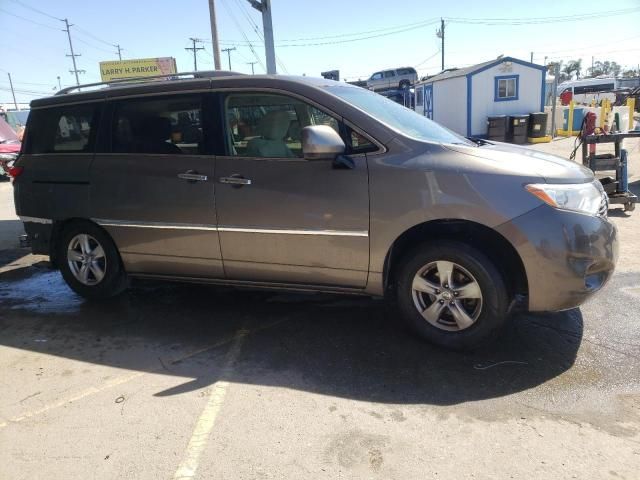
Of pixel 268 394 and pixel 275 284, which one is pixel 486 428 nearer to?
pixel 268 394

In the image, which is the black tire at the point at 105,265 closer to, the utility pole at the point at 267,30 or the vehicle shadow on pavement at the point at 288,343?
the vehicle shadow on pavement at the point at 288,343

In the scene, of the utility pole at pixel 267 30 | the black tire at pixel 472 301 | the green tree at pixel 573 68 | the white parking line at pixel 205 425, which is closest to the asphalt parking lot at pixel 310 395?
the white parking line at pixel 205 425

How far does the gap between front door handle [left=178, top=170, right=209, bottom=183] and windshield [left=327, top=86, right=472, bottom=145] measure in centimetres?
117

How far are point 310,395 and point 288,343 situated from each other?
75 cm

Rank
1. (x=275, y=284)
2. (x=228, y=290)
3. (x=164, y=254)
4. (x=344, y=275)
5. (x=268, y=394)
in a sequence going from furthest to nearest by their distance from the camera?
(x=228, y=290), (x=164, y=254), (x=275, y=284), (x=344, y=275), (x=268, y=394)

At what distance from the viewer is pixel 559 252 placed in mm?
3188

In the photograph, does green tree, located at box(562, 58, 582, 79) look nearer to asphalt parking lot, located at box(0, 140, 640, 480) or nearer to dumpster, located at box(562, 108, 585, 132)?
dumpster, located at box(562, 108, 585, 132)

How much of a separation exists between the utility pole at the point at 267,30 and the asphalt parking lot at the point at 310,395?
1155cm

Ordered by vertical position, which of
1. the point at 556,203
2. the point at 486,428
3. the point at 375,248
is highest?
the point at 556,203

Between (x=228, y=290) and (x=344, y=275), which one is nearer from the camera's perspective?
(x=344, y=275)

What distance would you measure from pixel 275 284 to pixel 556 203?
206cm

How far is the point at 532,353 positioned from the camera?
3.54m

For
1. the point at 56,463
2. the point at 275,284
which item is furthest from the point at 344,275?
the point at 56,463

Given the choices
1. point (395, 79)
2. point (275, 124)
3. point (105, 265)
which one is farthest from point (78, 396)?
point (395, 79)
